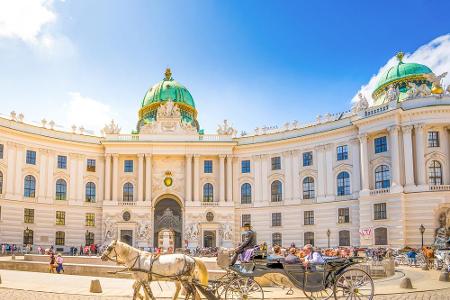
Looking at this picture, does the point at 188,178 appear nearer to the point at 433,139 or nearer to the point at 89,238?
the point at 89,238

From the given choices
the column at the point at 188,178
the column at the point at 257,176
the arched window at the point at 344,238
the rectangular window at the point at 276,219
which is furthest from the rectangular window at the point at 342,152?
the column at the point at 188,178

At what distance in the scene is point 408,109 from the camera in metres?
47.0

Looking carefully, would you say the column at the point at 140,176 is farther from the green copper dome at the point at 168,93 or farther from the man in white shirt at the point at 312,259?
the man in white shirt at the point at 312,259

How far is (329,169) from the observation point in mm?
53812

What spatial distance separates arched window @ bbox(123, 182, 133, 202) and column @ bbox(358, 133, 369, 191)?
91.7 ft

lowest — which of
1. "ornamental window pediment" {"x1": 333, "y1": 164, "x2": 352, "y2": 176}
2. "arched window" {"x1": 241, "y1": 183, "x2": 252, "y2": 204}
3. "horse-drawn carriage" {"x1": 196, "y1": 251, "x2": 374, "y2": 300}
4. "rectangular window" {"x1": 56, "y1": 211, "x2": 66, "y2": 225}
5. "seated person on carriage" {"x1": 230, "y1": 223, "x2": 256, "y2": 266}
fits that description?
"horse-drawn carriage" {"x1": 196, "y1": 251, "x2": 374, "y2": 300}

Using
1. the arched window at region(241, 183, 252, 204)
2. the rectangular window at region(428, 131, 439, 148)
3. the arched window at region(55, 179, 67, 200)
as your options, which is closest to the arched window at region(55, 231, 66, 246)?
the arched window at region(55, 179, 67, 200)

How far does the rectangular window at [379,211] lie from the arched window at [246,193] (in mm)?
16546

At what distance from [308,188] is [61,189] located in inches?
1160

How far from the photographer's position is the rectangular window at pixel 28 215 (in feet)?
174

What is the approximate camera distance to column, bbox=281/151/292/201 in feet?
185

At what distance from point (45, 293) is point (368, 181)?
37506mm

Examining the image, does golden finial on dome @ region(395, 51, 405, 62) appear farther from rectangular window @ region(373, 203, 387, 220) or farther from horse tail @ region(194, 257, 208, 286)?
horse tail @ region(194, 257, 208, 286)

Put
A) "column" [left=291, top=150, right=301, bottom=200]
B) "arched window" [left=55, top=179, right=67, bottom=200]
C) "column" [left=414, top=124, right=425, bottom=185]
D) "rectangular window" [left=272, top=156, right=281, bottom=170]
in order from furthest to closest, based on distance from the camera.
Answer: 1. "rectangular window" [left=272, top=156, right=281, bottom=170]
2. "arched window" [left=55, top=179, right=67, bottom=200]
3. "column" [left=291, top=150, right=301, bottom=200]
4. "column" [left=414, top=124, right=425, bottom=185]
